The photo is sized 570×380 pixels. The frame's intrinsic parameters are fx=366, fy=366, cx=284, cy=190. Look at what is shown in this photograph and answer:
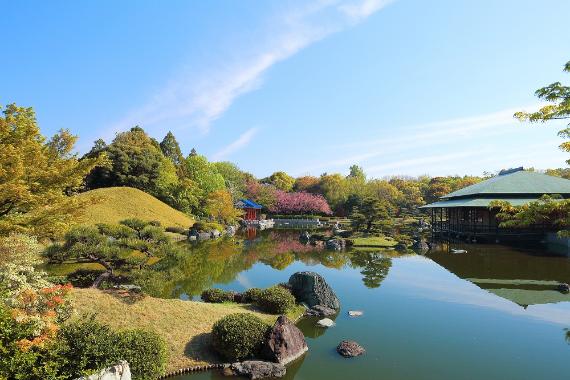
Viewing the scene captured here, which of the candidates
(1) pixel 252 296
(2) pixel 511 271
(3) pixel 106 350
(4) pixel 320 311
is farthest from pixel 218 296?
(2) pixel 511 271

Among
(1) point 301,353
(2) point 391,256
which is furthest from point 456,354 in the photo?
(2) point 391,256

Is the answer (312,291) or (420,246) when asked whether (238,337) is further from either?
(420,246)

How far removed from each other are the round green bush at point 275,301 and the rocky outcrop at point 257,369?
395 cm

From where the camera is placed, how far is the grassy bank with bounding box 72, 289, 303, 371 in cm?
982

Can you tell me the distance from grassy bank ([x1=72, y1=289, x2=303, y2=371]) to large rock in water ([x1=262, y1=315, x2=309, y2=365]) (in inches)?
56.5

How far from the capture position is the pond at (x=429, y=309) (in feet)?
31.1

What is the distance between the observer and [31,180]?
11922mm

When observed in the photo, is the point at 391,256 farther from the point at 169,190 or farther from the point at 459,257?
the point at 169,190

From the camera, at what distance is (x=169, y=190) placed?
49.7 meters

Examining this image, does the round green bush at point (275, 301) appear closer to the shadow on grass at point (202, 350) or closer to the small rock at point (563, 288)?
the shadow on grass at point (202, 350)

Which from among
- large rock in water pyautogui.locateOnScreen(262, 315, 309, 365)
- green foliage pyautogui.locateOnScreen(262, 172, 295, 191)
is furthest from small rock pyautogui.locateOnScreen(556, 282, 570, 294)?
green foliage pyautogui.locateOnScreen(262, 172, 295, 191)

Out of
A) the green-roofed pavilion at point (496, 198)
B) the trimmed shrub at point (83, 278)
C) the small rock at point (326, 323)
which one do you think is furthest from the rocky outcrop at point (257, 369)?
the green-roofed pavilion at point (496, 198)

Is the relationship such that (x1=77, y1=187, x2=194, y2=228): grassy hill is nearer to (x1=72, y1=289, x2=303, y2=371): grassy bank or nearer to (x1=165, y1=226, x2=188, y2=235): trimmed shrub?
(x1=165, y1=226, x2=188, y2=235): trimmed shrub

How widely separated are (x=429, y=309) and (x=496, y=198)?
82.3 feet
